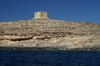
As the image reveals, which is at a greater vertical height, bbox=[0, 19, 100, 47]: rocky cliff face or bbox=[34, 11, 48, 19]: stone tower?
bbox=[34, 11, 48, 19]: stone tower

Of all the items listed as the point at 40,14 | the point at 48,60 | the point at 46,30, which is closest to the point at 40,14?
the point at 40,14

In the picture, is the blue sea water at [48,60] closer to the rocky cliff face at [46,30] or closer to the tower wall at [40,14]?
the rocky cliff face at [46,30]

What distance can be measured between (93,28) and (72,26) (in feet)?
26.5

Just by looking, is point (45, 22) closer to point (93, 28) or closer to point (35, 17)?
point (35, 17)

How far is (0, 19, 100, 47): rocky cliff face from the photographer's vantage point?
209 ft

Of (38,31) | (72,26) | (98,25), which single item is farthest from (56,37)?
(98,25)

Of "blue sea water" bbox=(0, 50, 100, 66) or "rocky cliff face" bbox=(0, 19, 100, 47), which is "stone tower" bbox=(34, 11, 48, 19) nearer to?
"rocky cliff face" bbox=(0, 19, 100, 47)

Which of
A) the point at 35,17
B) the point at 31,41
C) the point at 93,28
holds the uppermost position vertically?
the point at 35,17

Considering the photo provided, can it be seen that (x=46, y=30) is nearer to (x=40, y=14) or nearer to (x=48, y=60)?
(x=40, y=14)

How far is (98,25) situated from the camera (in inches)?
3083

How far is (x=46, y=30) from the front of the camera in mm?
70312

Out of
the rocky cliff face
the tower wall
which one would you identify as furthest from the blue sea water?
the tower wall

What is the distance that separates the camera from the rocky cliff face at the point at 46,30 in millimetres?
63844

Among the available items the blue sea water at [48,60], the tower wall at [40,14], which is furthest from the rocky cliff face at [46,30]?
the blue sea water at [48,60]
